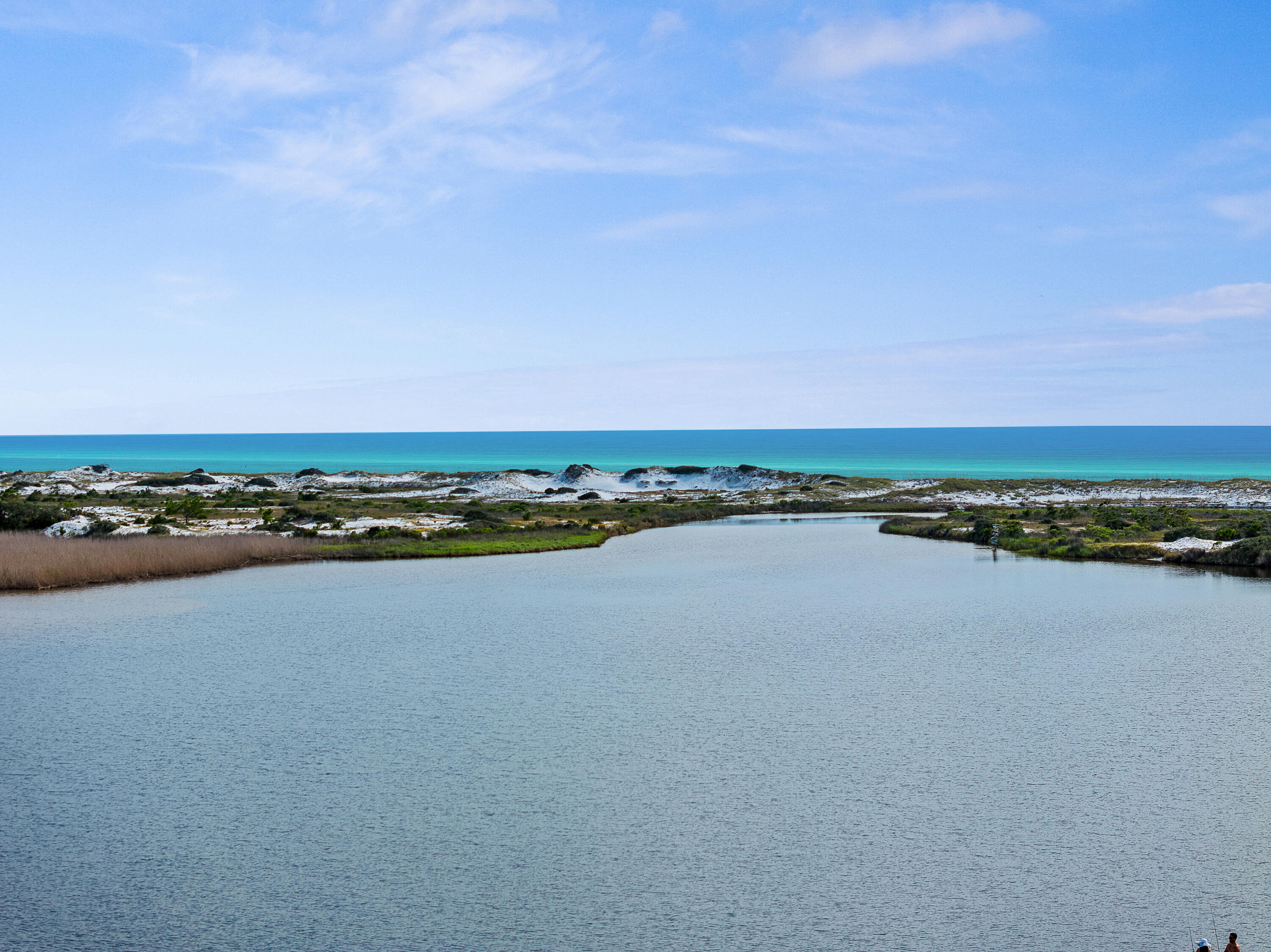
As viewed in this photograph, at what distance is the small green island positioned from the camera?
50938 millimetres

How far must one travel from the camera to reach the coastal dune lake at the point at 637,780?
14.7 metres

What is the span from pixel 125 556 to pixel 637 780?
37.8 metres

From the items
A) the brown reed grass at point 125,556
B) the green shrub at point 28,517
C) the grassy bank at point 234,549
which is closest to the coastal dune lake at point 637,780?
the brown reed grass at point 125,556

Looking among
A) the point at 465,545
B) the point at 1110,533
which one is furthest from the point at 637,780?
the point at 1110,533

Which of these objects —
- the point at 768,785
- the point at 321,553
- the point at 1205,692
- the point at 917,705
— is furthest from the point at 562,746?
the point at 321,553

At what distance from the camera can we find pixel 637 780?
19812 millimetres

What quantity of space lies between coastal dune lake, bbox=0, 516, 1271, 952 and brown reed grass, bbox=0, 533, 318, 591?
8.16 meters

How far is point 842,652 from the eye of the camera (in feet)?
101

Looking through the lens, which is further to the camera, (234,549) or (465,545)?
(465,545)

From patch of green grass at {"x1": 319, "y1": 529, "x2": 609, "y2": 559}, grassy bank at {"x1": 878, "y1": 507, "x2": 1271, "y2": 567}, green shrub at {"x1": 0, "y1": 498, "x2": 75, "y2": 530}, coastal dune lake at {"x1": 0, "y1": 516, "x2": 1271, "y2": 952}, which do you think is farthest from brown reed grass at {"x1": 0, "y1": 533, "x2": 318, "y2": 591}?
grassy bank at {"x1": 878, "y1": 507, "x2": 1271, "y2": 567}

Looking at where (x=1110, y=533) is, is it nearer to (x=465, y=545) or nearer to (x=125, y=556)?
(x=465, y=545)

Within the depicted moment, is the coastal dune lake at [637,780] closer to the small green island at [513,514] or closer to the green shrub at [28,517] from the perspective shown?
the small green island at [513,514]

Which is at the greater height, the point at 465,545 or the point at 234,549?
the point at 234,549

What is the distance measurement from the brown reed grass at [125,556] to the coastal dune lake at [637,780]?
26.8 feet
